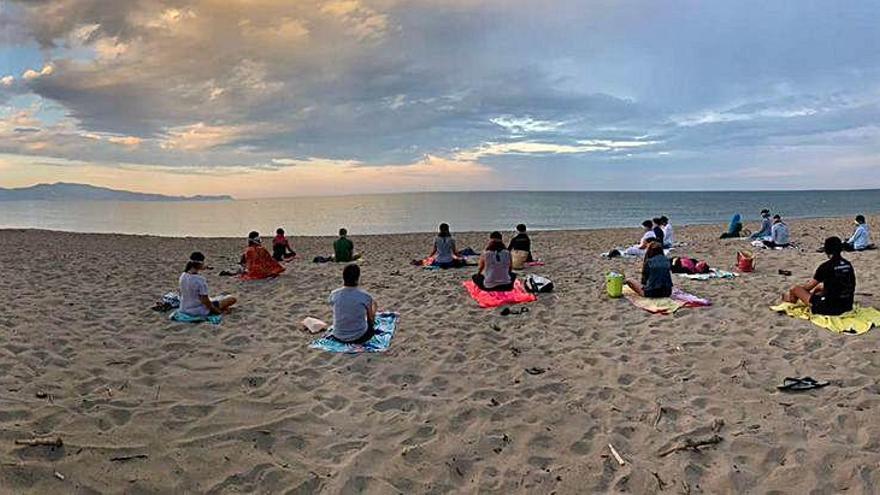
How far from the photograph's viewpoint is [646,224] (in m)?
14.9

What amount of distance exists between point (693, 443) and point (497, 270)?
5.48 m

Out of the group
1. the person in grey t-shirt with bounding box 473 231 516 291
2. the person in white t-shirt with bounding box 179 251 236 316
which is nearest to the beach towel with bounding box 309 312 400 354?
the person in white t-shirt with bounding box 179 251 236 316

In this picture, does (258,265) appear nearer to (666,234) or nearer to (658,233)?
(658,233)

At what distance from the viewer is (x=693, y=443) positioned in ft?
14.3

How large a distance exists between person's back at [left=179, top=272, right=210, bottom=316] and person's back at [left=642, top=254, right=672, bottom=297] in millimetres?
6692

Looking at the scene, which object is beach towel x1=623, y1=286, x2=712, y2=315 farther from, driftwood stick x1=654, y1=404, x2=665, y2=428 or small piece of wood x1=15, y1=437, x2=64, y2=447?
small piece of wood x1=15, y1=437, x2=64, y2=447

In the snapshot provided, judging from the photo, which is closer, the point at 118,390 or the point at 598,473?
the point at 598,473

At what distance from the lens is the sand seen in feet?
13.0

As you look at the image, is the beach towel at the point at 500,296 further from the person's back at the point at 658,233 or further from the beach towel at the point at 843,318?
the person's back at the point at 658,233

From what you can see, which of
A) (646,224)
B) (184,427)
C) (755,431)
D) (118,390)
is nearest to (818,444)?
(755,431)

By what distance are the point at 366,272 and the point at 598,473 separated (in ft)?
29.7

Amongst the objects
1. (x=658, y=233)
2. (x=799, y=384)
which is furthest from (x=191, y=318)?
(x=658, y=233)

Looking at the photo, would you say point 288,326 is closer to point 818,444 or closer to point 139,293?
→ point 139,293

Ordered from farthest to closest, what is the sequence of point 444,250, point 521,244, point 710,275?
point 521,244, point 444,250, point 710,275
